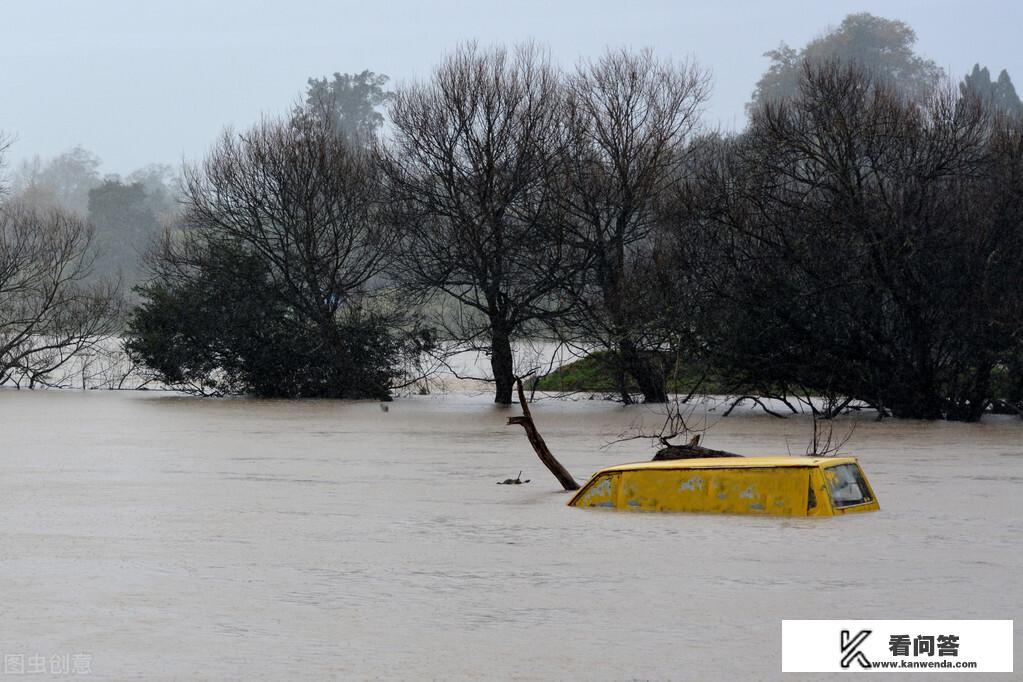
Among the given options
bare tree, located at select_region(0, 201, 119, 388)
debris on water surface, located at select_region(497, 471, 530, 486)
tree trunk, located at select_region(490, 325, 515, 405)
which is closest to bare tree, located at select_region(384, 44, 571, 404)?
tree trunk, located at select_region(490, 325, 515, 405)

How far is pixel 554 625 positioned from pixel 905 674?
212 centimetres

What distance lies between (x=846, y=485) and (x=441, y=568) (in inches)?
180

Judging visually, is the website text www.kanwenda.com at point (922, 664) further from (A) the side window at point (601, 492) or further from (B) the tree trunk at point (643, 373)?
(B) the tree trunk at point (643, 373)

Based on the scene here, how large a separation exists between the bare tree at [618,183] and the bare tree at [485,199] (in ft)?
2.11

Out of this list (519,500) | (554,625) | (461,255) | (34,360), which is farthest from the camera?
(34,360)

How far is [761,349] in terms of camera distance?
29.2 meters

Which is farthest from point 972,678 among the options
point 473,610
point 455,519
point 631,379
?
point 631,379

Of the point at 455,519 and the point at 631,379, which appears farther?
the point at 631,379

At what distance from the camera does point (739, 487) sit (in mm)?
13297

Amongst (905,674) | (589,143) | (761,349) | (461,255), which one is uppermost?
(589,143)

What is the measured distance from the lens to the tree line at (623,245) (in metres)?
28.2

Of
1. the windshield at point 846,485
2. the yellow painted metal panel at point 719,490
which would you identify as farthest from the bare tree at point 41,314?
the windshield at point 846,485

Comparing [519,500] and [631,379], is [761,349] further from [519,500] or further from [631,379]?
[519,500]

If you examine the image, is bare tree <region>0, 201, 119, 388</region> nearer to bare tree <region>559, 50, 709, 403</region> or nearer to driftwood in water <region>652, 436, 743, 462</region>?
bare tree <region>559, 50, 709, 403</region>
